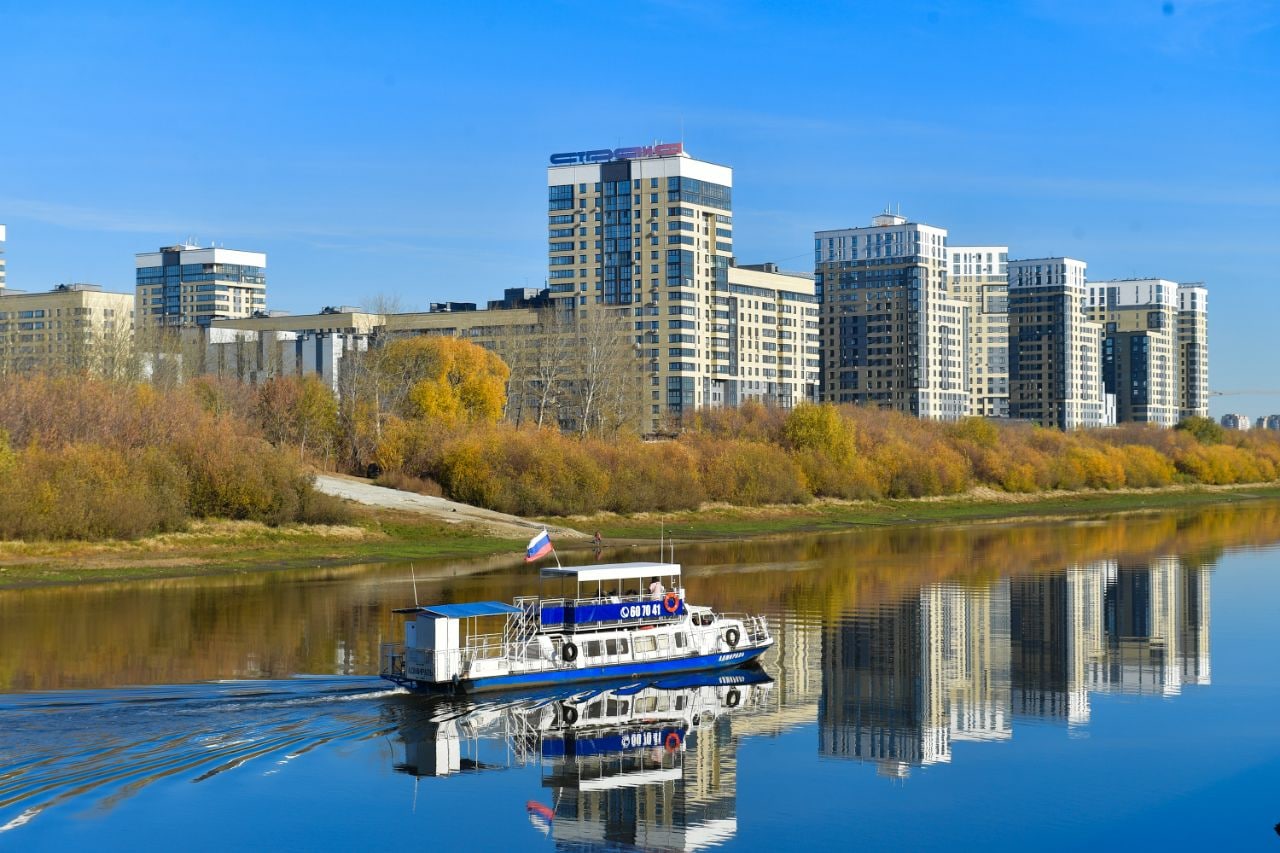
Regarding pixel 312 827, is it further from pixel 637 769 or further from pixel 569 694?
pixel 569 694

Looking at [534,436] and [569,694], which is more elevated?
[534,436]

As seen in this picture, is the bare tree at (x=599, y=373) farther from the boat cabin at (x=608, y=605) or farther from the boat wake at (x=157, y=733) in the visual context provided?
the boat wake at (x=157, y=733)

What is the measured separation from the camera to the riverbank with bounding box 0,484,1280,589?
75.2 metres

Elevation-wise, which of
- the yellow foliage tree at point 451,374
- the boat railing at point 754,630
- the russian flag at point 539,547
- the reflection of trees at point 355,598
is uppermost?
Answer: the yellow foliage tree at point 451,374

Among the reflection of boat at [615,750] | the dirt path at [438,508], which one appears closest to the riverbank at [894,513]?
the dirt path at [438,508]

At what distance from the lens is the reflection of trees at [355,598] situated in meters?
47.4

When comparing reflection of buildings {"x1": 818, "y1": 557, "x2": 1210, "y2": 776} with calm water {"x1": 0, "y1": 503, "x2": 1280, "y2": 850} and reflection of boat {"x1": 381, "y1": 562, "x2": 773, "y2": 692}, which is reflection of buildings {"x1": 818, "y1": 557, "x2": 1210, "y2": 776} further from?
reflection of boat {"x1": 381, "y1": 562, "x2": 773, "y2": 692}

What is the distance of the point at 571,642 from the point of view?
4512 cm

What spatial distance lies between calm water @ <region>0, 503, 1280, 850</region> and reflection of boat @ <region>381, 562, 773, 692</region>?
815 millimetres

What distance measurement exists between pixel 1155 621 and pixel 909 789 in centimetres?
2953

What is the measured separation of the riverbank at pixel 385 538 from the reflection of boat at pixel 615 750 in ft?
118

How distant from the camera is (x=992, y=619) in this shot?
5966 cm

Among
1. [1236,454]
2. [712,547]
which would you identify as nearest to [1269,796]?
[712,547]

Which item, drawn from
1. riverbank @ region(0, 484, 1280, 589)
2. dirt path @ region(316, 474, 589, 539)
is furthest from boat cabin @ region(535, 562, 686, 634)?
dirt path @ region(316, 474, 589, 539)
